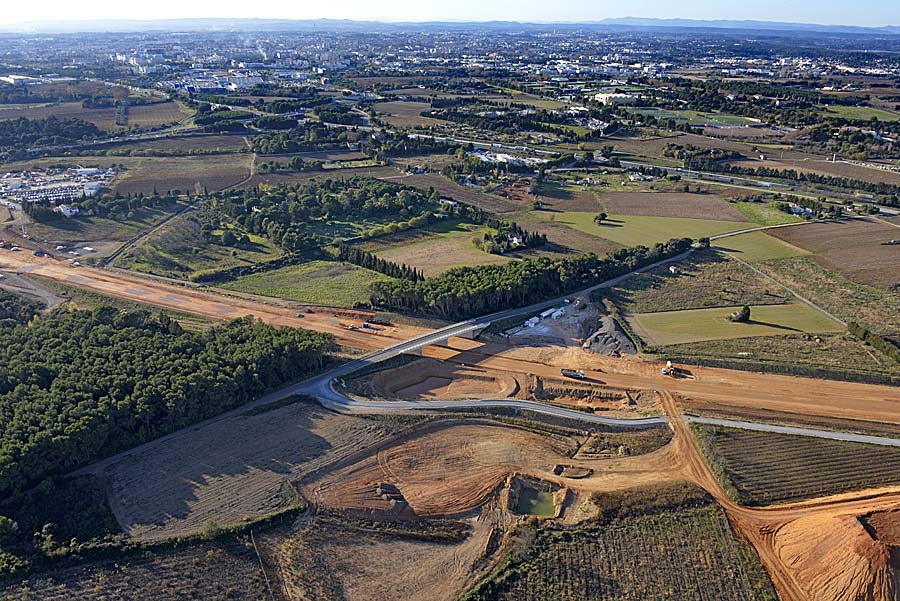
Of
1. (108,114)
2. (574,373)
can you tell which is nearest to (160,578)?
(574,373)

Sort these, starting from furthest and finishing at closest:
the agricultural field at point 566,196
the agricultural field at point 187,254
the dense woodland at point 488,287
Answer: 1. the agricultural field at point 566,196
2. the agricultural field at point 187,254
3. the dense woodland at point 488,287

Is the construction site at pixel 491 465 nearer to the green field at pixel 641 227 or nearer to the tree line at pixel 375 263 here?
the tree line at pixel 375 263

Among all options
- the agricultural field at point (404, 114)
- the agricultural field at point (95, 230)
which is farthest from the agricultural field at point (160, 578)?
the agricultural field at point (404, 114)

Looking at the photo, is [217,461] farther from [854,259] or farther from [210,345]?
[854,259]

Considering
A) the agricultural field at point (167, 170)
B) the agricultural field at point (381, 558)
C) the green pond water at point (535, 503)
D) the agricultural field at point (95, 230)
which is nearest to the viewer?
the agricultural field at point (381, 558)

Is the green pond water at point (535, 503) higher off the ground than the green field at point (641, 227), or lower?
lower

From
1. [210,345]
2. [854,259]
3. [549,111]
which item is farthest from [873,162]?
[210,345]
